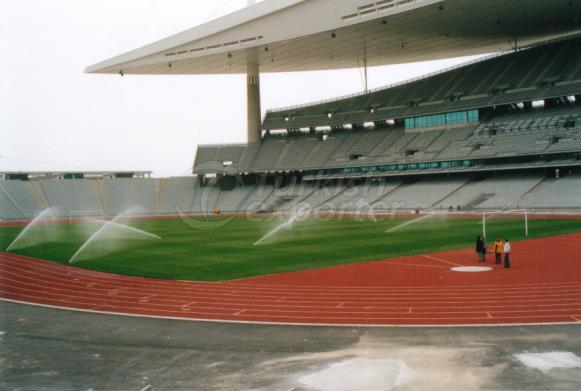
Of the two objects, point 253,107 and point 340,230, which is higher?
point 253,107

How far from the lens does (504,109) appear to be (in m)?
61.7

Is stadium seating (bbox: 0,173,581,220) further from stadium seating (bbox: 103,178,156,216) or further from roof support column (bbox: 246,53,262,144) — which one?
roof support column (bbox: 246,53,262,144)

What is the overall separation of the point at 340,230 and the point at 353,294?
73.7ft

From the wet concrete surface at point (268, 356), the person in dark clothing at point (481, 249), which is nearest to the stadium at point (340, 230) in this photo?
the wet concrete surface at point (268, 356)

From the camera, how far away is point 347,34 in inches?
2020

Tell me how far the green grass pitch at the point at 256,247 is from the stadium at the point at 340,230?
8.1 inches

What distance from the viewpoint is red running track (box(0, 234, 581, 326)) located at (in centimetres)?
1357

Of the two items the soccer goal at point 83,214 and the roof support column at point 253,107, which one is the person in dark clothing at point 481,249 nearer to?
the roof support column at point 253,107

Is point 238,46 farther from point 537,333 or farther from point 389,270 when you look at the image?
point 537,333

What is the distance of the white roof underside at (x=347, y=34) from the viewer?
45.3m

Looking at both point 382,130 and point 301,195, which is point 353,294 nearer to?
point 301,195

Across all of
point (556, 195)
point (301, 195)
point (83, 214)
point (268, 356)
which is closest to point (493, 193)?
point (556, 195)

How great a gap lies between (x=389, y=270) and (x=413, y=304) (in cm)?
569

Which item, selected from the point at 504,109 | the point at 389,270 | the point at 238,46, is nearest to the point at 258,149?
the point at 238,46
